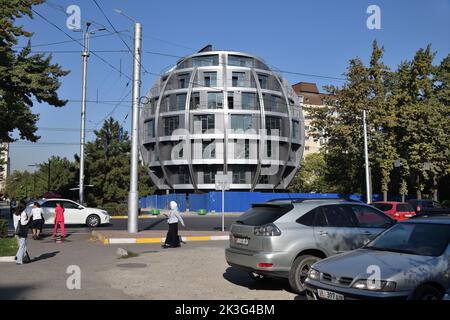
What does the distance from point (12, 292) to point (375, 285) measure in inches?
243

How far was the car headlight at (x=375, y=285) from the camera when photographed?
216 inches

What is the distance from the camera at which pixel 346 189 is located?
4925 centimetres

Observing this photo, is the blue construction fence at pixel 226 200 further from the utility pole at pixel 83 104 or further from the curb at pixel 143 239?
the curb at pixel 143 239

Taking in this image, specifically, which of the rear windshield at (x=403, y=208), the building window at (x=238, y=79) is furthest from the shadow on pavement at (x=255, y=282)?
the building window at (x=238, y=79)

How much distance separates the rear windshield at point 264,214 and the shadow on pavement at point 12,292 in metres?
4.08

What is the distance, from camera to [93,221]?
25.6 metres

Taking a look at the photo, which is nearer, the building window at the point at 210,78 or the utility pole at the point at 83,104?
the utility pole at the point at 83,104

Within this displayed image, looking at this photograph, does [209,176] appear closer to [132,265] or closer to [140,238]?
[140,238]

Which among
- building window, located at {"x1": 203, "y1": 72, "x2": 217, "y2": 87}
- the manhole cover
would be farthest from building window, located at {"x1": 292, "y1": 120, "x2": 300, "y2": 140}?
the manhole cover

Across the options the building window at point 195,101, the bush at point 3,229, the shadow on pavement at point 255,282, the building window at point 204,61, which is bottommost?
the shadow on pavement at point 255,282

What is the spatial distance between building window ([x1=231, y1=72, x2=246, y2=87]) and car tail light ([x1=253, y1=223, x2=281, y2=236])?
213 feet

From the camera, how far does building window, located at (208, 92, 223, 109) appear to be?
7100 cm

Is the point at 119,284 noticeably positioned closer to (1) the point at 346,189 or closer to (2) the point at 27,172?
(1) the point at 346,189

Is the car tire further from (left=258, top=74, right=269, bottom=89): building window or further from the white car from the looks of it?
(left=258, top=74, right=269, bottom=89): building window
